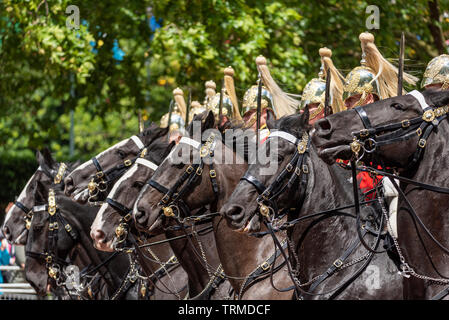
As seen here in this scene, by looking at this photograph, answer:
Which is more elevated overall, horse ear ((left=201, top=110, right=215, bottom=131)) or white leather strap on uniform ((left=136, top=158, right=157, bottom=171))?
horse ear ((left=201, top=110, right=215, bottom=131))

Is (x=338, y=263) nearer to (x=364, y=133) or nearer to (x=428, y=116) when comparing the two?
(x=364, y=133)

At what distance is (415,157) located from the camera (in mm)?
4406

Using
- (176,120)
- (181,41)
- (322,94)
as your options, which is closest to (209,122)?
(322,94)

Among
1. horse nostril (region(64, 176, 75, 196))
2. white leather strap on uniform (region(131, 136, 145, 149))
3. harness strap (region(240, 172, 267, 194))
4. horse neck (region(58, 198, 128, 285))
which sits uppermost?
white leather strap on uniform (region(131, 136, 145, 149))

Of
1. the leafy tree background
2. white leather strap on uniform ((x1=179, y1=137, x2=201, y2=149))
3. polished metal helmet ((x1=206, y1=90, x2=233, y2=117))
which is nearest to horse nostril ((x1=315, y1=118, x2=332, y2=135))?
white leather strap on uniform ((x1=179, y1=137, x2=201, y2=149))

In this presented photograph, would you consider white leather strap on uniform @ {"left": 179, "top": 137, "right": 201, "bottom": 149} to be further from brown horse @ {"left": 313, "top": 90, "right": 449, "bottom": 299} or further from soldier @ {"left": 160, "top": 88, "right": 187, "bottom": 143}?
soldier @ {"left": 160, "top": 88, "right": 187, "bottom": 143}

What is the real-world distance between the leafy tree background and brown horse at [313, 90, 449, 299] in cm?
674

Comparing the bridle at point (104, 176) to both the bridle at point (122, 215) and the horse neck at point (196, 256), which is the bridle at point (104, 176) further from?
the horse neck at point (196, 256)

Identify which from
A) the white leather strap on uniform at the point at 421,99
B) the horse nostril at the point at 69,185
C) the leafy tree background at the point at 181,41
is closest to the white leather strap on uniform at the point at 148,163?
the horse nostril at the point at 69,185

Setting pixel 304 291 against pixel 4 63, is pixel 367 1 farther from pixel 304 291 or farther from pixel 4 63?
pixel 304 291

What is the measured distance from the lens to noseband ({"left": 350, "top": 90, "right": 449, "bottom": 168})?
4.38m

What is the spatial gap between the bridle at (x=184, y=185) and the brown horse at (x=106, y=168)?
5.03 ft
